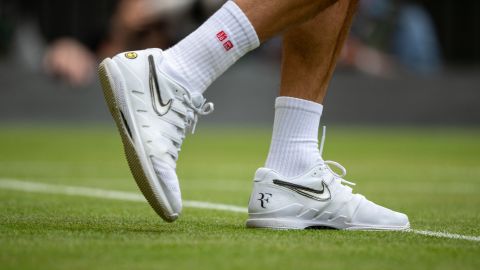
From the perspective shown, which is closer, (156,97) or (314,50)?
(156,97)

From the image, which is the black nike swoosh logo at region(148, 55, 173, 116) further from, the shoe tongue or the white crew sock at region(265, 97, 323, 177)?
the white crew sock at region(265, 97, 323, 177)

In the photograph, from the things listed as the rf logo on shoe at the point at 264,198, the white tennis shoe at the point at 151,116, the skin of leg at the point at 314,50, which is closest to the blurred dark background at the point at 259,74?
the skin of leg at the point at 314,50

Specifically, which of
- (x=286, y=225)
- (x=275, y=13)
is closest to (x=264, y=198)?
(x=286, y=225)

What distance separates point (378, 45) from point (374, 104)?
0.67 metres

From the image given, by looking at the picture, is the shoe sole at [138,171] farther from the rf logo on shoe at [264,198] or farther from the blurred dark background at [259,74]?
the blurred dark background at [259,74]

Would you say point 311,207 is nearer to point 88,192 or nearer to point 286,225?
point 286,225

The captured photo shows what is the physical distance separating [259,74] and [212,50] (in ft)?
25.7

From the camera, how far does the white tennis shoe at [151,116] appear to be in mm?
2135

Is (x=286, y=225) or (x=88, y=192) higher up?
(x=286, y=225)

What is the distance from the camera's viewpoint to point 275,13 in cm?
222

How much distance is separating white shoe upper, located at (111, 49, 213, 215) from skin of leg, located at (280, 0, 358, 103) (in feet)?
0.93

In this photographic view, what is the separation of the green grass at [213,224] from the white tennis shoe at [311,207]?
8 centimetres

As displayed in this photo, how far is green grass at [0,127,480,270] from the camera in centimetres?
176

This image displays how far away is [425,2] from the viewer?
11.8 meters
